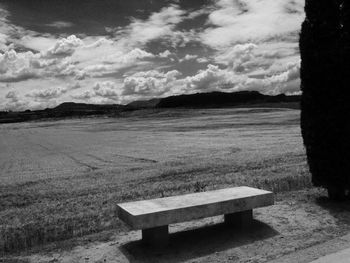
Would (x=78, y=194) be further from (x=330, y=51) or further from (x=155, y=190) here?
(x=330, y=51)

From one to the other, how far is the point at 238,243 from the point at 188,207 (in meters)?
1.14

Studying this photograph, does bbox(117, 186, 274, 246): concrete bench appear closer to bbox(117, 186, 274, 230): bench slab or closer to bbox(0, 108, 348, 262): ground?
bbox(117, 186, 274, 230): bench slab

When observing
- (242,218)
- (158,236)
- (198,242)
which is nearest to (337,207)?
(242,218)

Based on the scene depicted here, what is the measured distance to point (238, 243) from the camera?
716cm

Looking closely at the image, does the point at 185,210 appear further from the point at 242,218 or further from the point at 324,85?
the point at 324,85

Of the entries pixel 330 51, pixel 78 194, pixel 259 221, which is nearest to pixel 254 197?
pixel 259 221

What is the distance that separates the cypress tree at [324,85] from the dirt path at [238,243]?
1091 mm

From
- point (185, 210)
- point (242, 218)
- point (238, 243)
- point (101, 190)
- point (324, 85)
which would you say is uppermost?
point (324, 85)

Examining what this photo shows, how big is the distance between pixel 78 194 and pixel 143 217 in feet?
25.6

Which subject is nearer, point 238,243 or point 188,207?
point 188,207

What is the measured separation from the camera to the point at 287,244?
705cm

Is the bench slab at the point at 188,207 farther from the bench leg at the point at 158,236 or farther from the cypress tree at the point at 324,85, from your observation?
the cypress tree at the point at 324,85

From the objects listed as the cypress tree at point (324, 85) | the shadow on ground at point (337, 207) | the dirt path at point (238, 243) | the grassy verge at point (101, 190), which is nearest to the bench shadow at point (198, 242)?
the dirt path at point (238, 243)

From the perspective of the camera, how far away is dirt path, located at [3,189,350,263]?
21.7 feet
